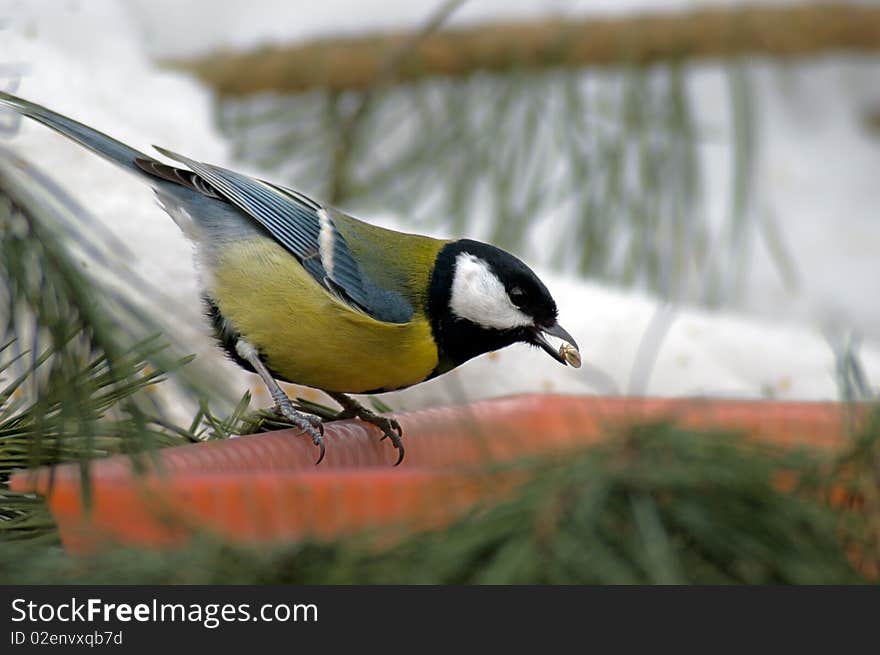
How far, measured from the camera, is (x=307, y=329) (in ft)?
2.79

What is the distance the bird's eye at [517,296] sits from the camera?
0.89 meters

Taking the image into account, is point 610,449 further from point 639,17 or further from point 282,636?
point 639,17

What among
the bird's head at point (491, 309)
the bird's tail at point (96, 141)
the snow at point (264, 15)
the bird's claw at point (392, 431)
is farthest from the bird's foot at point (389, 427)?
the snow at point (264, 15)

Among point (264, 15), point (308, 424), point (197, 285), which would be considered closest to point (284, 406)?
point (308, 424)

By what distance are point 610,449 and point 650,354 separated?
658mm

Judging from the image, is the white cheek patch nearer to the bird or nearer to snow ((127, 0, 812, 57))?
the bird

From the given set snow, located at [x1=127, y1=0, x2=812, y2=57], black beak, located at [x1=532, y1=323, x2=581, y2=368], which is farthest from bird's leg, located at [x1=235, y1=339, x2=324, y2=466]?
snow, located at [x1=127, y1=0, x2=812, y2=57]

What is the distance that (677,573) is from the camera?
0.34 m

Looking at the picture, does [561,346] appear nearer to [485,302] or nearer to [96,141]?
[485,302]

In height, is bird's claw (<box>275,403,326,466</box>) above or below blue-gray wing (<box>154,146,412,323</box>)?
below

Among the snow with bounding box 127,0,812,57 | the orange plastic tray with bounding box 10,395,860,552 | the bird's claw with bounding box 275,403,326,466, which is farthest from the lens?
the snow with bounding box 127,0,812,57

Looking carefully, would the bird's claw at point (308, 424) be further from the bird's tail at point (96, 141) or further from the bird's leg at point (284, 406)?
the bird's tail at point (96, 141)

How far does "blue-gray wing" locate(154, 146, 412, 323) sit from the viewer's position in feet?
2.87

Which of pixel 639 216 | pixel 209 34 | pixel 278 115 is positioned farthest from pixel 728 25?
pixel 209 34
